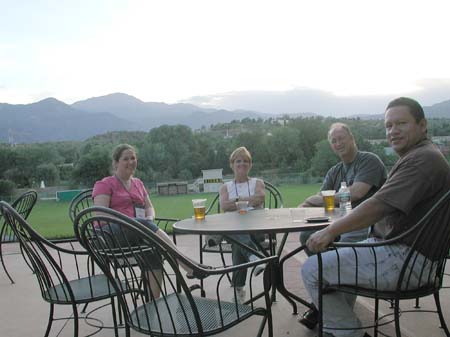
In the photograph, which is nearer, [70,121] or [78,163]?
[78,163]

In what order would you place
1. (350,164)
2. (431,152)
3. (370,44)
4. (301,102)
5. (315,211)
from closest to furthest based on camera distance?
1. (431,152)
2. (315,211)
3. (350,164)
4. (370,44)
5. (301,102)

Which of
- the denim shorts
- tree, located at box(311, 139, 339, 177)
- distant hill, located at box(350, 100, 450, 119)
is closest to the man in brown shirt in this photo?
distant hill, located at box(350, 100, 450, 119)

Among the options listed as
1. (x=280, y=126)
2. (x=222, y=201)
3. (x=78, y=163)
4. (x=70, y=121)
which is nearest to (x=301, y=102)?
(x=280, y=126)

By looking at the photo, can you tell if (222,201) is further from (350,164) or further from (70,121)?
(70,121)

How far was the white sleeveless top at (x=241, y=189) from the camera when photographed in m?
3.83

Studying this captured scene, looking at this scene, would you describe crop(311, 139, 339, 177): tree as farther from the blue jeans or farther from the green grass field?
the blue jeans

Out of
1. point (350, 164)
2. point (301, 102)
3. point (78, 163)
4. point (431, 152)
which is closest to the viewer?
point (431, 152)

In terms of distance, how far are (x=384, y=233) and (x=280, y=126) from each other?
40.6 meters

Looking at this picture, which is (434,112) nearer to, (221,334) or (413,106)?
(413,106)

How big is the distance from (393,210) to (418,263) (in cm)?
27

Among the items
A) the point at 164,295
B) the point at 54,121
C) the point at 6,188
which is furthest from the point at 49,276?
the point at 54,121

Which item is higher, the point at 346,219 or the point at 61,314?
the point at 346,219

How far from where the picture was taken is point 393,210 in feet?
6.79

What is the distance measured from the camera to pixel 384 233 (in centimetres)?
234
